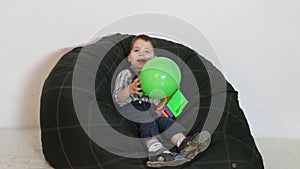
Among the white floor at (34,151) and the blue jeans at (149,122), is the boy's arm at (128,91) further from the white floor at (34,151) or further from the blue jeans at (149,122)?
the white floor at (34,151)

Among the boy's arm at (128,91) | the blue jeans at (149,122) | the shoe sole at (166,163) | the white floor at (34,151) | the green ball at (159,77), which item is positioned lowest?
the white floor at (34,151)

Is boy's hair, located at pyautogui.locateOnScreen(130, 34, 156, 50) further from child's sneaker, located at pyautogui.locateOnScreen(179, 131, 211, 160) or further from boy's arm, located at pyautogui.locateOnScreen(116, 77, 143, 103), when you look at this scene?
child's sneaker, located at pyautogui.locateOnScreen(179, 131, 211, 160)

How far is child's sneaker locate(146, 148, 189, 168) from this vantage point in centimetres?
180

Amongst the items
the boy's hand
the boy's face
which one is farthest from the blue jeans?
the boy's face

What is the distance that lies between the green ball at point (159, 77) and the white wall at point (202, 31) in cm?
43

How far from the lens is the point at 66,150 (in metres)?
1.85

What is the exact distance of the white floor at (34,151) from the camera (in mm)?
2145

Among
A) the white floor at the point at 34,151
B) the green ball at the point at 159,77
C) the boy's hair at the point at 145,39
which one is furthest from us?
the boy's hair at the point at 145,39

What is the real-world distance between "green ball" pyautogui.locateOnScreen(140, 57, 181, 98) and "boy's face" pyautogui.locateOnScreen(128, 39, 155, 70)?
14 cm

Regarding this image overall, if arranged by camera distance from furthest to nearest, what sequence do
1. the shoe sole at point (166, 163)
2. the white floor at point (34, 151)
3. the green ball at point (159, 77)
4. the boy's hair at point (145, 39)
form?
1. the boy's hair at point (145, 39)
2. the white floor at point (34, 151)
3. the green ball at point (159, 77)
4. the shoe sole at point (166, 163)

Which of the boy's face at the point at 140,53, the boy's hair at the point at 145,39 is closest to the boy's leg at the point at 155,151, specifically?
the boy's face at the point at 140,53

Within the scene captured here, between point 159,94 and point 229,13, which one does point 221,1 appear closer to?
point 229,13

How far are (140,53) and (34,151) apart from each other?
0.73 meters

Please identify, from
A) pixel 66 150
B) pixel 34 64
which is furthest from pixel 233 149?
pixel 34 64
